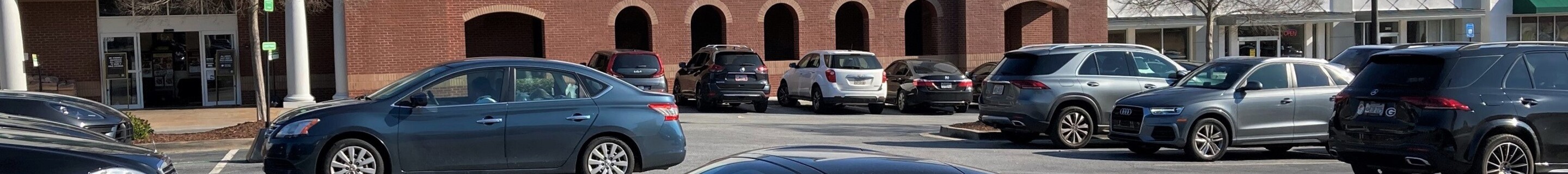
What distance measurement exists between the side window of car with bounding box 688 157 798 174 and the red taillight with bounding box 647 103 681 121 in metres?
4.64

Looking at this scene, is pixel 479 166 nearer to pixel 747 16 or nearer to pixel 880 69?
pixel 880 69

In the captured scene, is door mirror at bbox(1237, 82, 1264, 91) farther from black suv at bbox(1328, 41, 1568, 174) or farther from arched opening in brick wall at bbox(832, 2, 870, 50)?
arched opening in brick wall at bbox(832, 2, 870, 50)

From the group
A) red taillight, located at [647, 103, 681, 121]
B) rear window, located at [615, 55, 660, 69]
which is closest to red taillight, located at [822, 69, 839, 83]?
rear window, located at [615, 55, 660, 69]

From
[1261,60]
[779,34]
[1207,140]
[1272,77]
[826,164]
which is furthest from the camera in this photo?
[779,34]

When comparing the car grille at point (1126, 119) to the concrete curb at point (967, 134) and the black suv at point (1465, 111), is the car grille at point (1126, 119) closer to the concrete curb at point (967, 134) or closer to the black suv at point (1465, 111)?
the black suv at point (1465, 111)

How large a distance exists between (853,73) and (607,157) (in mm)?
11933

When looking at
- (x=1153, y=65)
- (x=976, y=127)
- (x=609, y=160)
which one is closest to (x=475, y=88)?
(x=609, y=160)

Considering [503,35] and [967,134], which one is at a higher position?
[503,35]

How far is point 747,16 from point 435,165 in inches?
777

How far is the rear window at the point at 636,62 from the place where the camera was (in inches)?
844

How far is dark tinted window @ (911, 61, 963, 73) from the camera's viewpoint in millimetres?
21922

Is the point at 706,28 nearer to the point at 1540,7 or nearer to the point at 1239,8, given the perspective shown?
the point at 1239,8

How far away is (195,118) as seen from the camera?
2141 centimetres

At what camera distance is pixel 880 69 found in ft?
71.4
